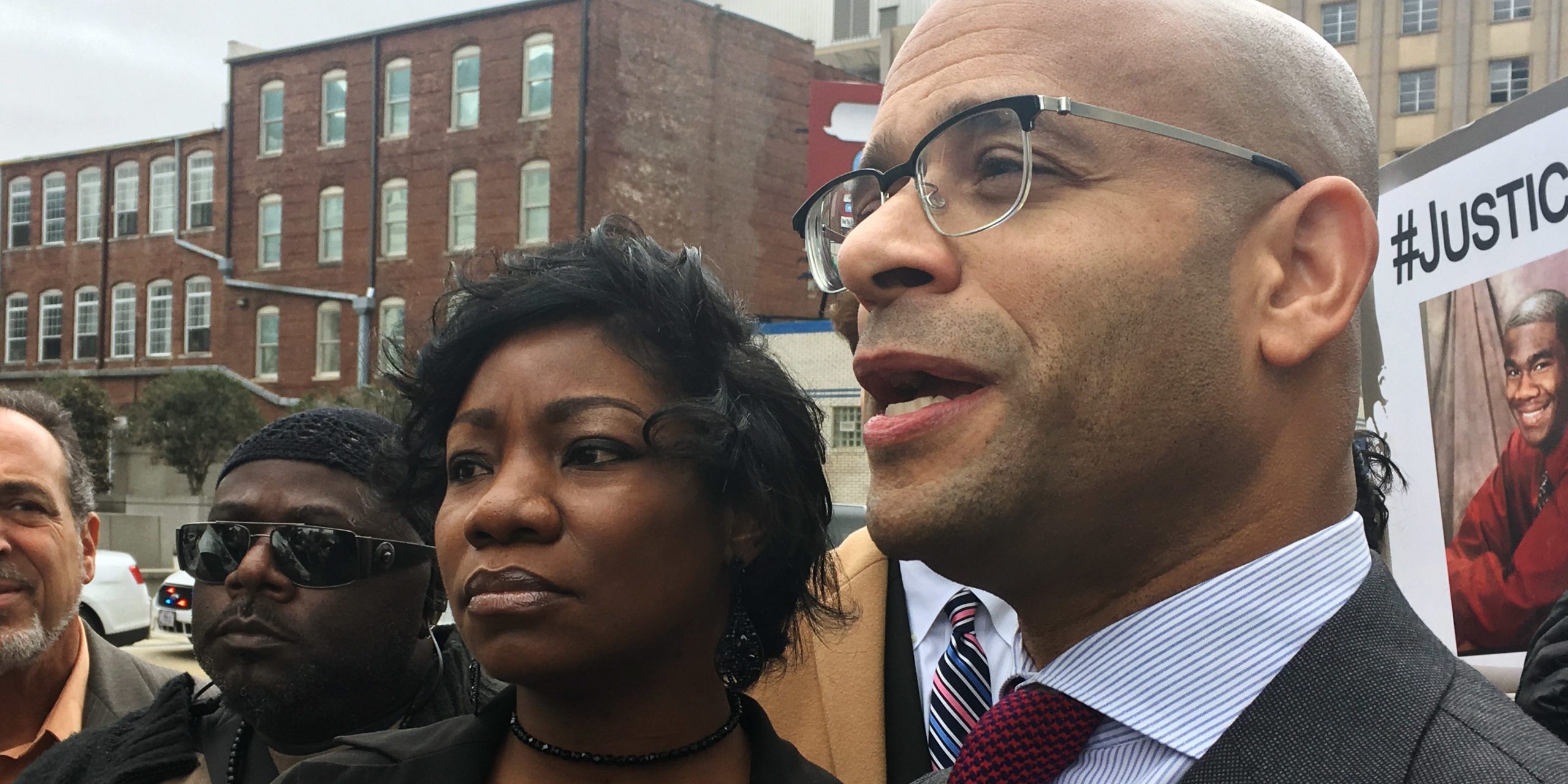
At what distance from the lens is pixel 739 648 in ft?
7.60

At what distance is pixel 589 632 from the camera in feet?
6.52

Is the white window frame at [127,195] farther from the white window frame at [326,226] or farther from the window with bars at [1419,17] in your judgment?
the window with bars at [1419,17]

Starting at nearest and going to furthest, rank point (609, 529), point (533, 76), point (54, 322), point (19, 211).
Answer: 1. point (609, 529)
2. point (533, 76)
3. point (54, 322)
4. point (19, 211)

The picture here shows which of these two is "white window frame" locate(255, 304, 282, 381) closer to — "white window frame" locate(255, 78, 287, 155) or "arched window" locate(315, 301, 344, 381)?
"arched window" locate(315, 301, 344, 381)

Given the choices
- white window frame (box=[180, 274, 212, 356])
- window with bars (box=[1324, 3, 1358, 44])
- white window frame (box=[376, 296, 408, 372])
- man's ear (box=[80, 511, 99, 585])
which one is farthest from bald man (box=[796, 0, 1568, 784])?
window with bars (box=[1324, 3, 1358, 44])

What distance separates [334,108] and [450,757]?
116 ft

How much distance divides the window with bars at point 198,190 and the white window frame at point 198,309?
4.86 ft

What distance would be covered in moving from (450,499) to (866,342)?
0.87 metres

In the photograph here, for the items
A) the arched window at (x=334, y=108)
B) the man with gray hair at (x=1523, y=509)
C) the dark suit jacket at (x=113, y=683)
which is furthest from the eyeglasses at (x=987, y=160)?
the arched window at (x=334, y=108)

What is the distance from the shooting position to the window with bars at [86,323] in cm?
3938

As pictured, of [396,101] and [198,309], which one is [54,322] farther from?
[396,101]

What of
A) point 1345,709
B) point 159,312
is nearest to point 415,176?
point 159,312

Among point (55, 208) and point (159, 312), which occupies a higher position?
point (55, 208)

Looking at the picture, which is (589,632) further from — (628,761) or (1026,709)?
(1026,709)
